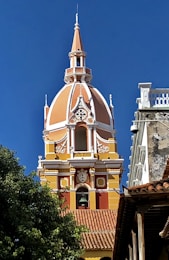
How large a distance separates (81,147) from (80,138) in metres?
0.82

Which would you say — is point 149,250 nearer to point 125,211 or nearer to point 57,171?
point 125,211

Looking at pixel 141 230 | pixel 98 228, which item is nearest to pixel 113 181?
pixel 98 228

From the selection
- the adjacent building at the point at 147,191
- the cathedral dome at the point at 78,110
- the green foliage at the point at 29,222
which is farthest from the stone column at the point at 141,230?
the cathedral dome at the point at 78,110

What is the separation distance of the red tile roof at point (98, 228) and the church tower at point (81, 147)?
240 inches

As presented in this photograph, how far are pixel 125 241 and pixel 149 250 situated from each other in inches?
22.7

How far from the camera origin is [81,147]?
157 feet

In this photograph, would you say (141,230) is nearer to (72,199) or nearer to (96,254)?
(96,254)

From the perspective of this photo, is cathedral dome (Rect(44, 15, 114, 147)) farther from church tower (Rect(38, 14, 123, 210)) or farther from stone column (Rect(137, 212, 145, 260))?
stone column (Rect(137, 212, 145, 260))

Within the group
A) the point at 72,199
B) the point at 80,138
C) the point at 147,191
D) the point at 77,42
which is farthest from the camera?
the point at 77,42

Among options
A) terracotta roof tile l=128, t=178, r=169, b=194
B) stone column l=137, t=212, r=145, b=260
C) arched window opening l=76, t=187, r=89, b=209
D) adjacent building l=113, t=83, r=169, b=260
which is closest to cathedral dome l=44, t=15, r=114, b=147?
arched window opening l=76, t=187, r=89, b=209

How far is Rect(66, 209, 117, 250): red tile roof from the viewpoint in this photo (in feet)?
102

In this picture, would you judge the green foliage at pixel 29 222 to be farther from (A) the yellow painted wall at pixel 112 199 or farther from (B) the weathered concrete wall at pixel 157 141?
(A) the yellow painted wall at pixel 112 199

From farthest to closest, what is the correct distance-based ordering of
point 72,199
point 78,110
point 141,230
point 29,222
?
point 78,110 < point 72,199 < point 29,222 < point 141,230

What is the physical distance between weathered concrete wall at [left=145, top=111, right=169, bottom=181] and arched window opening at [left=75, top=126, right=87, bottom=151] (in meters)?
23.2
